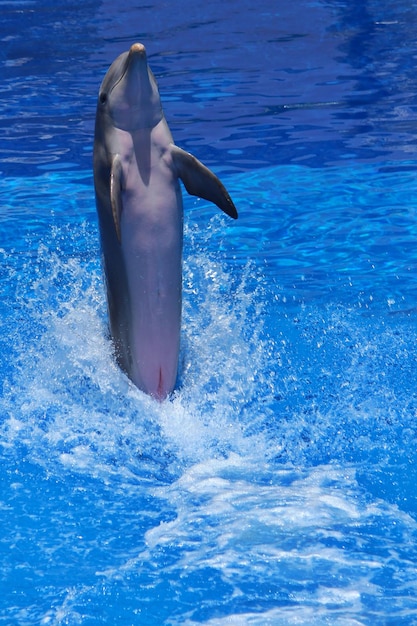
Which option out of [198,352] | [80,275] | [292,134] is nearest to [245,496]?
[198,352]

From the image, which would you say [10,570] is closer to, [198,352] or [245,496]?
[245,496]

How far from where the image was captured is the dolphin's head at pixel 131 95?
4500 millimetres

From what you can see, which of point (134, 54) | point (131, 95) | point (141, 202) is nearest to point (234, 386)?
point (141, 202)

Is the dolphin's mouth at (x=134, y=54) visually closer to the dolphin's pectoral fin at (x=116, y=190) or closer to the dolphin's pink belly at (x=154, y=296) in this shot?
the dolphin's pectoral fin at (x=116, y=190)

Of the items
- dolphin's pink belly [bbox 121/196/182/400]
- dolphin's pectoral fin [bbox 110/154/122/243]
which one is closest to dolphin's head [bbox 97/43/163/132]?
dolphin's pectoral fin [bbox 110/154/122/243]

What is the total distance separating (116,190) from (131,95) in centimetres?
48

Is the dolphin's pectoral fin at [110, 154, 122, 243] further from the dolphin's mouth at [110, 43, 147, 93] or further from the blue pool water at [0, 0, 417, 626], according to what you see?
the blue pool water at [0, 0, 417, 626]

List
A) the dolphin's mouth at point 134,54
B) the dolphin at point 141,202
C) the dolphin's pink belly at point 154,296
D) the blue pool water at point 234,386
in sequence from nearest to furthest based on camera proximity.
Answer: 1. the blue pool water at point 234,386
2. the dolphin's mouth at point 134,54
3. the dolphin at point 141,202
4. the dolphin's pink belly at point 154,296

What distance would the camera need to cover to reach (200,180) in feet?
15.3

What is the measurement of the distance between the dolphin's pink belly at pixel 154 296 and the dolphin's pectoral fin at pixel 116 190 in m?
0.18

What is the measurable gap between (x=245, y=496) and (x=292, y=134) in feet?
20.3

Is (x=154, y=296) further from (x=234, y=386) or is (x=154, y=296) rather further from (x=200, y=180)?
(x=234, y=386)

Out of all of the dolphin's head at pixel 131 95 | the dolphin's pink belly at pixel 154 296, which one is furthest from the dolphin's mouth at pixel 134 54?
the dolphin's pink belly at pixel 154 296

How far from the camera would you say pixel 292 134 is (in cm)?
981
